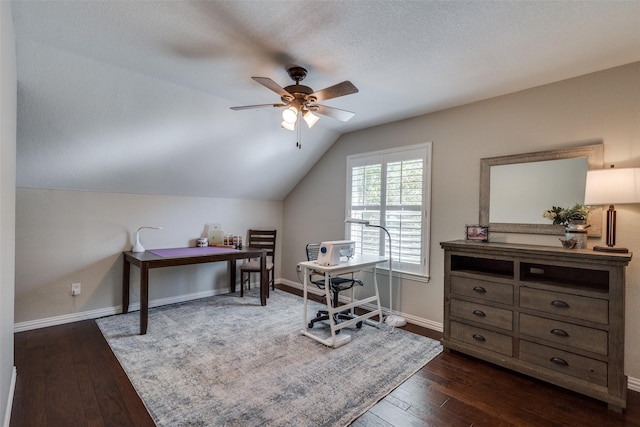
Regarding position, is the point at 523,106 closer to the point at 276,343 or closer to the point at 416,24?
the point at 416,24

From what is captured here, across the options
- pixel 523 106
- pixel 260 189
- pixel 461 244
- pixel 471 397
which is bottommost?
pixel 471 397

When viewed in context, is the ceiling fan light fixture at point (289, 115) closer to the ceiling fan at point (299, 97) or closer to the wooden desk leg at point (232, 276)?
the ceiling fan at point (299, 97)

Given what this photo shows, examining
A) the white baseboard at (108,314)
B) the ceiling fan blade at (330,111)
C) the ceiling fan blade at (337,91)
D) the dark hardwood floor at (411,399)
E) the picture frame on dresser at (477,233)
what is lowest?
the dark hardwood floor at (411,399)

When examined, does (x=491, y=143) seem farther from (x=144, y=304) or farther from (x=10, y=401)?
(x=10, y=401)

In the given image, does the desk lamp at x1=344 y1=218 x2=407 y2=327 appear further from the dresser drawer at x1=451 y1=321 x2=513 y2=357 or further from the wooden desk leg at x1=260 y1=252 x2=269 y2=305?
the wooden desk leg at x1=260 y1=252 x2=269 y2=305

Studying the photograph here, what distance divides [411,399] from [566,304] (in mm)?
1369

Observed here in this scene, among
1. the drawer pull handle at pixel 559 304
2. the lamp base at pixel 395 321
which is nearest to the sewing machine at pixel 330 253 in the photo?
the lamp base at pixel 395 321

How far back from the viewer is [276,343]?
302 centimetres

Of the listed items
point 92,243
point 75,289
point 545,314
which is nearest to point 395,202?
point 545,314

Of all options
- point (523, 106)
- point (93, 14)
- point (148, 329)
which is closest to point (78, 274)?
point (148, 329)

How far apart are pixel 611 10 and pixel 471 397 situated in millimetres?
2629

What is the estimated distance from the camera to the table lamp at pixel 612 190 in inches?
85.7

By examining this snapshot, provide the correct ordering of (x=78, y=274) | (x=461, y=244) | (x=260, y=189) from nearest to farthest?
1. (x=461, y=244)
2. (x=78, y=274)
3. (x=260, y=189)

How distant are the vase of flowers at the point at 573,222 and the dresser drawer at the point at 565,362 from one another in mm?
827
